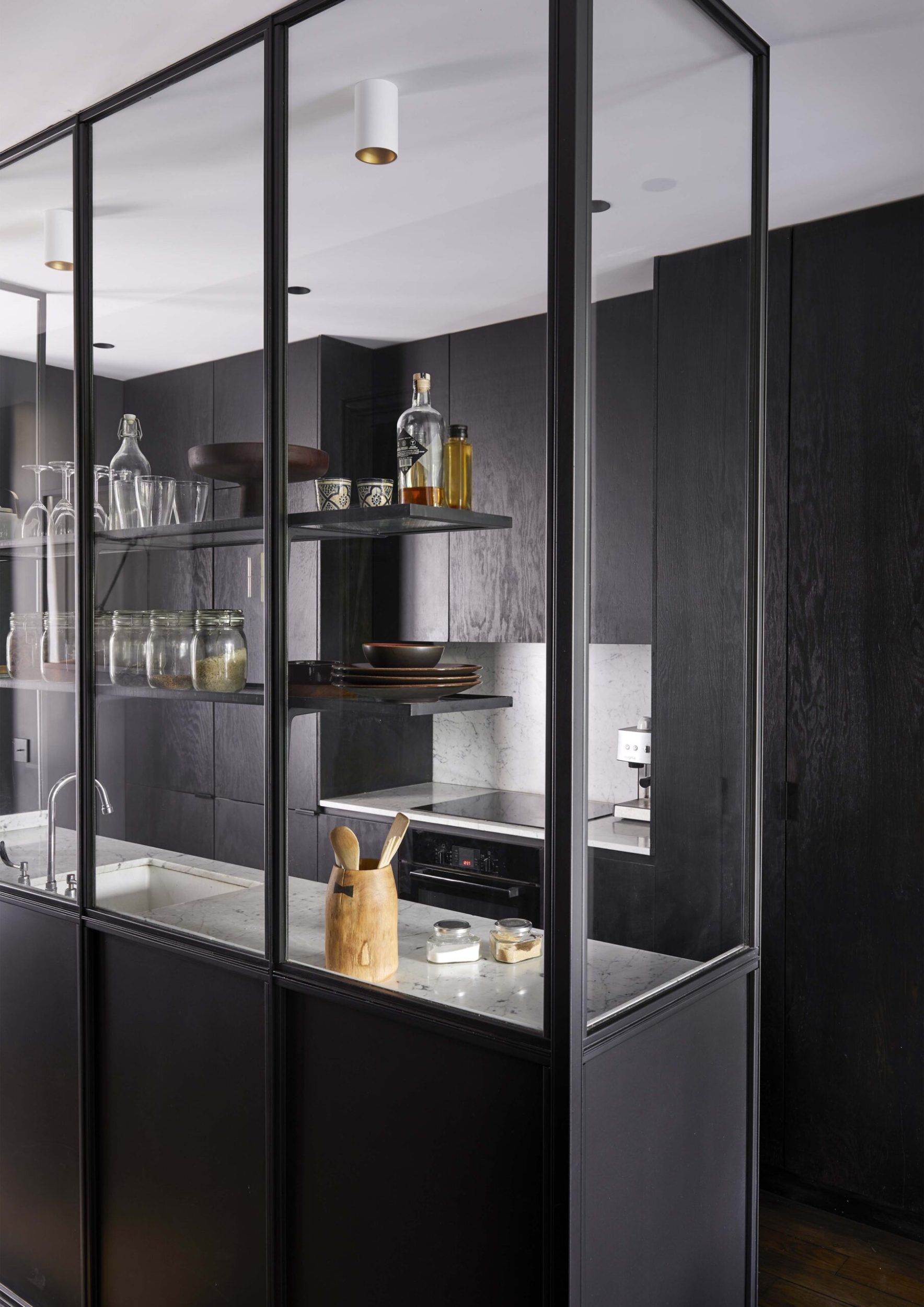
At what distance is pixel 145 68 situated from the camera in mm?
2107

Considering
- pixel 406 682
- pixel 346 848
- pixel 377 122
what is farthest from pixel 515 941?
pixel 377 122

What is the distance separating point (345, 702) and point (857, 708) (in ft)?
4.97

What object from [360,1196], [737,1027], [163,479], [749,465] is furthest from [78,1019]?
[749,465]

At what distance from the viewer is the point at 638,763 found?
179cm

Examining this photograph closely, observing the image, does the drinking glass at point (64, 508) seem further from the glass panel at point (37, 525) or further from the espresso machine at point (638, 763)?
the espresso machine at point (638, 763)

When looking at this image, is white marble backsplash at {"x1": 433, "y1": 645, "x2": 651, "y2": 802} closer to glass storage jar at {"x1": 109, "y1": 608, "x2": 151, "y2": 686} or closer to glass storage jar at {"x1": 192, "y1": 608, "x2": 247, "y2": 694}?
glass storage jar at {"x1": 192, "y1": 608, "x2": 247, "y2": 694}

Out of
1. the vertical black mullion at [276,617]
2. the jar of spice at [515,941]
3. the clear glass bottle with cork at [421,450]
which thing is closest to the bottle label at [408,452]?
the clear glass bottle with cork at [421,450]

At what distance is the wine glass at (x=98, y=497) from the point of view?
2.29 metres

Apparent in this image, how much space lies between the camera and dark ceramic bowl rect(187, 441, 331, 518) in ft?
6.20

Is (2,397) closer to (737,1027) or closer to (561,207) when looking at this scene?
(561,207)

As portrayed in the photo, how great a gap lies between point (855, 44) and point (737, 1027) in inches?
70.7

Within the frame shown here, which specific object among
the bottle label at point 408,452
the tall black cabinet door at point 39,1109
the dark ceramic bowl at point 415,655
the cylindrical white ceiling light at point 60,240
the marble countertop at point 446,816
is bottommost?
the tall black cabinet door at point 39,1109

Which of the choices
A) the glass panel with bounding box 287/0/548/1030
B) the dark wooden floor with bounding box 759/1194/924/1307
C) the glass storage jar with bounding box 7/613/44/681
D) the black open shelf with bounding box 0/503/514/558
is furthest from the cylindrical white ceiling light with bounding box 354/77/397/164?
the dark wooden floor with bounding box 759/1194/924/1307

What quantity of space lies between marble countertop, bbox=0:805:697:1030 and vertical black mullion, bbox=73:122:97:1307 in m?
0.20
